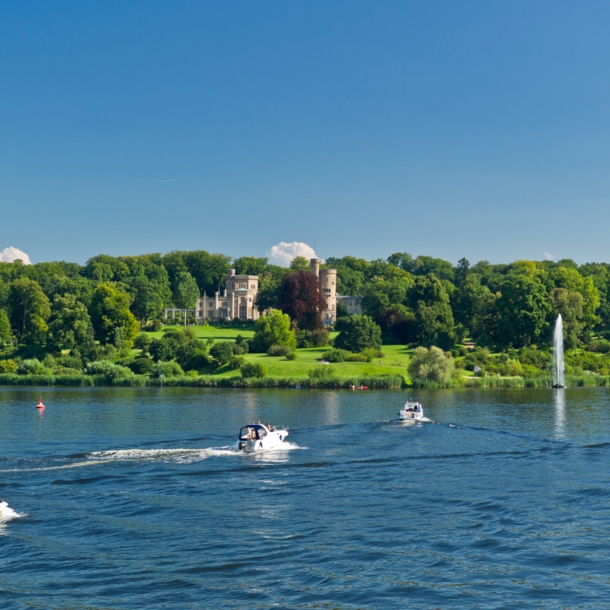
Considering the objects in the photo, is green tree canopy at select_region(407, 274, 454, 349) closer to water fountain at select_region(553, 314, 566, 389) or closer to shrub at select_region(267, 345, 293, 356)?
water fountain at select_region(553, 314, 566, 389)

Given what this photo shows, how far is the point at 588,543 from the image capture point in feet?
80.8

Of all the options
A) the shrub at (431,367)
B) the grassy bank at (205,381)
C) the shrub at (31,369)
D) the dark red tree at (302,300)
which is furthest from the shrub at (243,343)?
the shrub at (431,367)

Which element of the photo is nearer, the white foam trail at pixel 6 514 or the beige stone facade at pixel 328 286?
the white foam trail at pixel 6 514

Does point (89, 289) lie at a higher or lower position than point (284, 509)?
higher

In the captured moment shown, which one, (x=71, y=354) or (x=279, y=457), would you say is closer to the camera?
(x=279, y=457)

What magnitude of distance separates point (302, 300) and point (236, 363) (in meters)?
45.0

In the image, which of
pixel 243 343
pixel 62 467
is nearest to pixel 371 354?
pixel 243 343

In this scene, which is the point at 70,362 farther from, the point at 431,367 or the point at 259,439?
the point at 259,439

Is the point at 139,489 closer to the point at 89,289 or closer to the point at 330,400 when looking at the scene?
the point at 330,400

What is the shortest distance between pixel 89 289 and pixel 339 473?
13637cm

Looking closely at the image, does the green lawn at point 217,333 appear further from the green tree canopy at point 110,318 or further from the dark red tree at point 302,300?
the green tree canopy at point 110,318

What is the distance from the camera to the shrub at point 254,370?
97.3 m

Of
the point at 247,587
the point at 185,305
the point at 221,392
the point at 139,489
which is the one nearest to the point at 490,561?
the point at 247,587

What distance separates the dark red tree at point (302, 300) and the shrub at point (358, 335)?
21.7 metres
